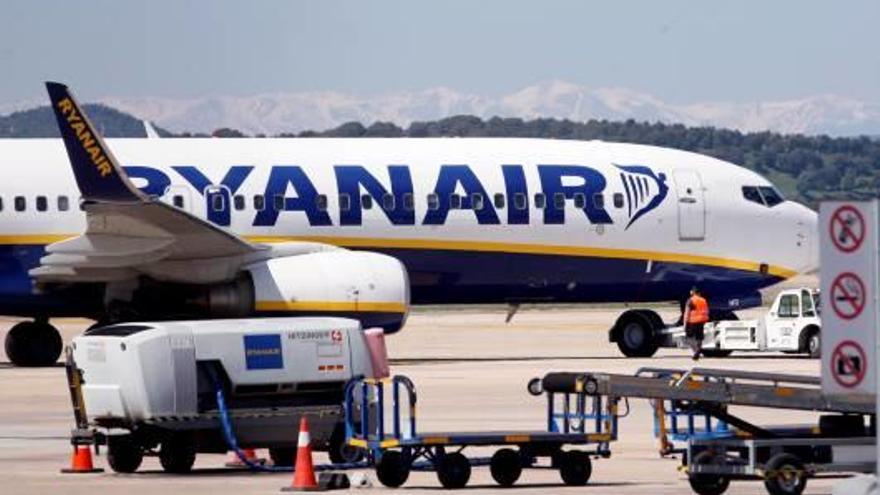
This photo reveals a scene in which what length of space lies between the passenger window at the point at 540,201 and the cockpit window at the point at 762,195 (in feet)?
14.1

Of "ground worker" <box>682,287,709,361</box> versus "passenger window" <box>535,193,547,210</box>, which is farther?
"ground worker" <box>682,287,709,361</box>

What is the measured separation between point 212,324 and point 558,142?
69.8 feet

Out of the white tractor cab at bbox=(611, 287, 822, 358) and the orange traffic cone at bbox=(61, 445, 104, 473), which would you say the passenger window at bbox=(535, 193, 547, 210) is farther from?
the orange traffic cone at bbox=(61, 445, 104, 473)

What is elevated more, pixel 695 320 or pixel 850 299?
pixel 850 299

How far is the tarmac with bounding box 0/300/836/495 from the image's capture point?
20.9 m

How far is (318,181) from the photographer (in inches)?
1625

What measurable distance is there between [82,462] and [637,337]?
73.8ft

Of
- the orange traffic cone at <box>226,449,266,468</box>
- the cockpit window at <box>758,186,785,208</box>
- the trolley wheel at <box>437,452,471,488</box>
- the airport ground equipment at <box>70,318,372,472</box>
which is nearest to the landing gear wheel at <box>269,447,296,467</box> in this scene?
the airport ground equipment at <box>70,318,372,472</box>

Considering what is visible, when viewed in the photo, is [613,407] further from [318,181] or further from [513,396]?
[318,181]

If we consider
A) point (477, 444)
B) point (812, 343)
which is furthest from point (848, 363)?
point (812, 343)

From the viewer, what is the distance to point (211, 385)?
22797 mm

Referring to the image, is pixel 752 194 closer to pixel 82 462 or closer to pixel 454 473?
pixel 82 462

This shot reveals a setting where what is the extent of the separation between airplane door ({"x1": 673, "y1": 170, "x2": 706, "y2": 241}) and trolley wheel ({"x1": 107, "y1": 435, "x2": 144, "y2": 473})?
2204cm

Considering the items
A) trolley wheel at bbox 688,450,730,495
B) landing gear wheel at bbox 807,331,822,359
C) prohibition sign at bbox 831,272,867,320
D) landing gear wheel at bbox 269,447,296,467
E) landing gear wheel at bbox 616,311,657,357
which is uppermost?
prohibition sign at bbox 831,272,867,320
